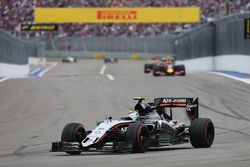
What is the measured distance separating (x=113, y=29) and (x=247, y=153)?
64563 millimetres

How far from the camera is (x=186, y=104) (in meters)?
13.4

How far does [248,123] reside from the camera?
17.3 meters

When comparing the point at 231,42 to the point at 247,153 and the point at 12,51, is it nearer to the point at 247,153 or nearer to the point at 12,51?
the point at 12,51

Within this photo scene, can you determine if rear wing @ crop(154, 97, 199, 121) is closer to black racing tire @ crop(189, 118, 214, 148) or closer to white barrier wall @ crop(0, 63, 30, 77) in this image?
black racing tire @ crop(189, 118, 214, 148)

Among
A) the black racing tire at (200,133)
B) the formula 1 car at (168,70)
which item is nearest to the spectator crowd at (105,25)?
the formula 1 car at (168,70)

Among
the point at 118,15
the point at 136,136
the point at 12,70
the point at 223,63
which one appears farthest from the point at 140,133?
the point at 118,15

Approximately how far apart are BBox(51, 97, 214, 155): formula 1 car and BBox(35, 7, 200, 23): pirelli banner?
178 feet

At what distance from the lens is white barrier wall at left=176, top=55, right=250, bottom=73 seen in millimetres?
31394

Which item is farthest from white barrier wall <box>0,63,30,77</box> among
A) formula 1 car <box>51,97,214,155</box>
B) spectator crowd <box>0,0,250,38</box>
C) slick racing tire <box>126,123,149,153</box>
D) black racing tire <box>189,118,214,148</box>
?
slick racing tire <box>126,123,149,153</box>

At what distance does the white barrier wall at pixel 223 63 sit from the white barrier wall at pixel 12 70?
466 inches

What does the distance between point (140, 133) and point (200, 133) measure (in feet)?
4.53

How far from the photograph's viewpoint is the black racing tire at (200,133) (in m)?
12.4

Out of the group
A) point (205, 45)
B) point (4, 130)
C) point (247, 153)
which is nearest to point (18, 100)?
point (4, 130)

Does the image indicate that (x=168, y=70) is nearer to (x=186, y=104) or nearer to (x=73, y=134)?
(x=186, y=104)
